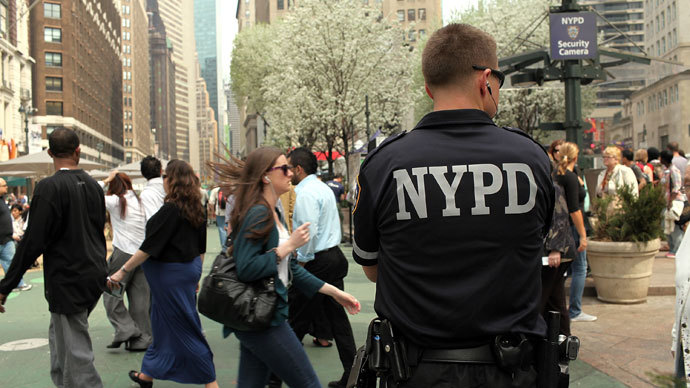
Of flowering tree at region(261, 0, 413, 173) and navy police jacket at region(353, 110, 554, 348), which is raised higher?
flowering tree at region(261, 0, 413, 173)

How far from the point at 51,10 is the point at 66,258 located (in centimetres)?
8535

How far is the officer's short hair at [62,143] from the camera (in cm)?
445

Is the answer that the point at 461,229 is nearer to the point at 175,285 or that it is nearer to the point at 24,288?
the point at 175,285

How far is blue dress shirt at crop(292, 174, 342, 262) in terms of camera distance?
564 cm

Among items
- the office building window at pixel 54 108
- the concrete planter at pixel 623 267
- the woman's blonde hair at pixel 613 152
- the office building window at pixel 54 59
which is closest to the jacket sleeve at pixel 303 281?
the concrete planter at pixel 623 267

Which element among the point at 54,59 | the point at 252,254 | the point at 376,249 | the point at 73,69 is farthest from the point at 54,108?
the point at 376,249

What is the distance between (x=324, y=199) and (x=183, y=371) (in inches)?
73.9

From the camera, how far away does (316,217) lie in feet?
18.7

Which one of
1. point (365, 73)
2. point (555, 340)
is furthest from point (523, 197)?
point (365, 73)

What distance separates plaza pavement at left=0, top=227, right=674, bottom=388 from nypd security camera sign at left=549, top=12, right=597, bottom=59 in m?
3.75

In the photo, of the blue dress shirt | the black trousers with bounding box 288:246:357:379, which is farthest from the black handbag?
the blue dress shirt

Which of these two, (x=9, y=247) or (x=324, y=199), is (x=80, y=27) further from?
(x=324, y=199)

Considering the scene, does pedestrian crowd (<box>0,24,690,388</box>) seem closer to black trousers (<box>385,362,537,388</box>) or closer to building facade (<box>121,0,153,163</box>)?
black trousers (<box>385,362,537,388</box>)

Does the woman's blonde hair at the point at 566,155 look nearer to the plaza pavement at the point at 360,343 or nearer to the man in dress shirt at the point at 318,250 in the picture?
A: the plaza pavement at the point at 360,343
